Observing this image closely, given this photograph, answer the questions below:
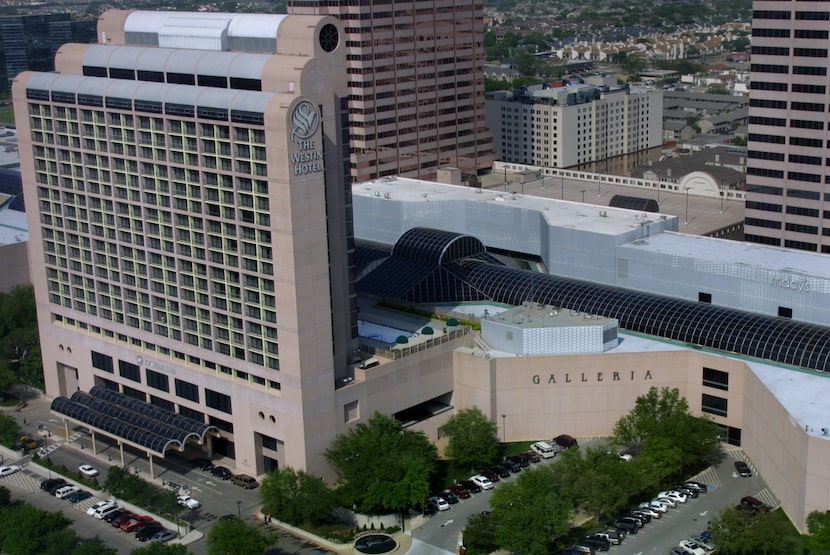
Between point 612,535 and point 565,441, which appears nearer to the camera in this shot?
point 612,535

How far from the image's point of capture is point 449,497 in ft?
341

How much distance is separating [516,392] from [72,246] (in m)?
49.6

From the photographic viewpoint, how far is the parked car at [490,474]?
350 feet

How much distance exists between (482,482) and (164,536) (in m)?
28.7

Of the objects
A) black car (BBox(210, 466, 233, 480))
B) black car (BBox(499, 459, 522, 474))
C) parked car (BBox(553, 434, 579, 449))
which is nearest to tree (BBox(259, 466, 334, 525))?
black car (BBox(210, 466, 233, 480))

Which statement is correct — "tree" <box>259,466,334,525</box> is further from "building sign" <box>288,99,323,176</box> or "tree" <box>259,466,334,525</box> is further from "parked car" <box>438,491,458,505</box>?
"building sign" <box>288,99,323,176</box>

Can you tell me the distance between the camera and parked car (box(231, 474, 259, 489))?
352 feet

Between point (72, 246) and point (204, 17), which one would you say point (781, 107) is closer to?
point (204, 17)

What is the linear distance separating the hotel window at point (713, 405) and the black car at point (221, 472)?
46.2 metres

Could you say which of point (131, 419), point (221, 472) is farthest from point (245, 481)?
point (131, 419)

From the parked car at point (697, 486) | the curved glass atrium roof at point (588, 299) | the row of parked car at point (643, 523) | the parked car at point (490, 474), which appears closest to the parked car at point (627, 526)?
the row of parked car at point (643, 523)

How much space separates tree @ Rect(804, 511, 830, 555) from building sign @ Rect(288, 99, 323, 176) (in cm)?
4966

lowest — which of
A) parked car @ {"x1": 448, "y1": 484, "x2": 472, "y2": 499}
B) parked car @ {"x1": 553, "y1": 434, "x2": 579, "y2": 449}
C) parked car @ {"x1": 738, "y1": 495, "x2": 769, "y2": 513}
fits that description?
parked car @ {"x1": 448, "y1": 484, "x2": 472, "y2": 499}

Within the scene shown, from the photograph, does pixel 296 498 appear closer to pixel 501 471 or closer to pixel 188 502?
pixel 188 502
